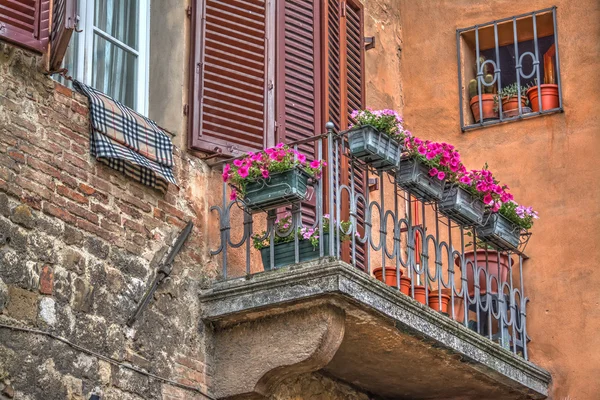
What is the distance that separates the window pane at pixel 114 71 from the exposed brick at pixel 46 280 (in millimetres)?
1517

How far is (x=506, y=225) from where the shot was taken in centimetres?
966

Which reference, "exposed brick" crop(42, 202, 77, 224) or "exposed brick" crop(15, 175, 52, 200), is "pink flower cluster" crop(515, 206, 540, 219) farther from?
"exposed brick" crop(15, 175, 52, 200)

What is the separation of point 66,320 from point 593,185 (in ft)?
15.9

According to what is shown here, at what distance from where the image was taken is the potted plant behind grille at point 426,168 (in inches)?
343

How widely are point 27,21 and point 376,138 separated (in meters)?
2.31

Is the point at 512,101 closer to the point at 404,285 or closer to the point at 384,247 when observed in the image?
the point at 404,285

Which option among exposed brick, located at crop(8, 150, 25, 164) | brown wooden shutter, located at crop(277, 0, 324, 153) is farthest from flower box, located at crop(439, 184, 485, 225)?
exposed brick, located at crop(8, 150, 25, 164)

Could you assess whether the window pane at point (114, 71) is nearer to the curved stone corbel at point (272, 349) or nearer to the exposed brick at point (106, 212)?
the exposed brick at point (106, 212)

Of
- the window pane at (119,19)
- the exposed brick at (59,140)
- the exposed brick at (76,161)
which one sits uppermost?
the window pane at (119,19)

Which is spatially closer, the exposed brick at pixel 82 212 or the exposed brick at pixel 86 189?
the exposed brick at pixel 82 212

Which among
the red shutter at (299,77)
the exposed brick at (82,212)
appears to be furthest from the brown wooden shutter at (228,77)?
the exposed brick at (82,212)

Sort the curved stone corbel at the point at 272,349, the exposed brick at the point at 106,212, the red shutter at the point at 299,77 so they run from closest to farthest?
the exposed brick at the point at 106,212 < the curved stone corbel at the point at 272,349 < the red shutter at the point at 299,77

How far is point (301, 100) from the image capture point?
363 inches

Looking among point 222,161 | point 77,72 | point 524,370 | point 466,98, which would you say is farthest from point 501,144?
point 77,72
